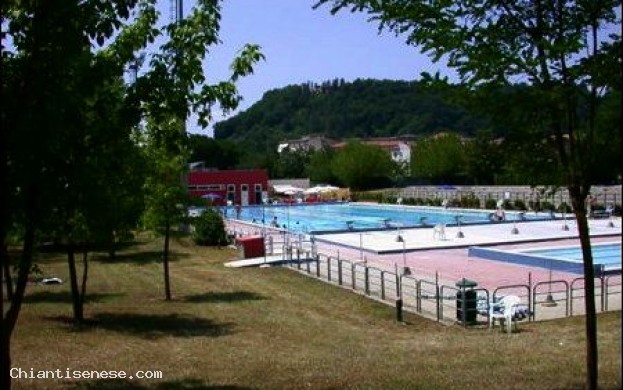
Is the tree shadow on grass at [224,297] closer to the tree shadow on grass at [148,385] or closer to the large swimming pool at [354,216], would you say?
the tree shadow on grass at [148,385]

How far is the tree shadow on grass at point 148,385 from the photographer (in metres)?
7.98

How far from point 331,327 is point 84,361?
547cm

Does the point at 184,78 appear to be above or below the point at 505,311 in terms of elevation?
above

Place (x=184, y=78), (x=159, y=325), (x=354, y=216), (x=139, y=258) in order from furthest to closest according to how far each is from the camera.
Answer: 1. (x=354, y=216)
2. (x=139, y=258)
3. (x=159, y=325)
4. (x=184, y=78)

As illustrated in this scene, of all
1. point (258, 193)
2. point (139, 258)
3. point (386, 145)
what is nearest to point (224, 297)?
point (139, 258)

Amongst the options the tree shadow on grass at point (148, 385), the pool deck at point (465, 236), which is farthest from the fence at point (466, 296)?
the pool deck at point (465, 236)

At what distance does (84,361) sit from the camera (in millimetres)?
10195

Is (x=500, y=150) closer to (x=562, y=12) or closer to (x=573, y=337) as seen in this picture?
(x=562, y=12)

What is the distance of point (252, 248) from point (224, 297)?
407 inches

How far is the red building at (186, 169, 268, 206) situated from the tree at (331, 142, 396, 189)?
17.0 meters

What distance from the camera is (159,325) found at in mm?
14766

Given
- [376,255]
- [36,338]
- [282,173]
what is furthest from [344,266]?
[282,173]

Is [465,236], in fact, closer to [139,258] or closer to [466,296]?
[139,258]

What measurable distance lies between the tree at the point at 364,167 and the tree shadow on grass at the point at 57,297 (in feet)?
237
